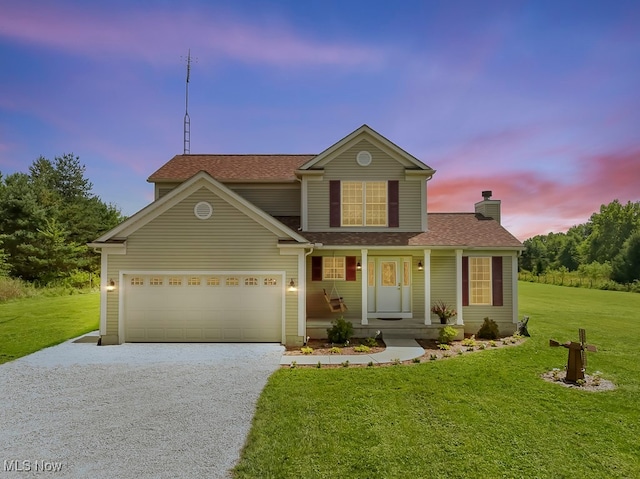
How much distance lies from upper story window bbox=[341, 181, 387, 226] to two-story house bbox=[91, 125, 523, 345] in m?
0.04

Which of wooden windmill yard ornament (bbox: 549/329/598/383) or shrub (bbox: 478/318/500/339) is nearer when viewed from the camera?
wooden windmill yard ornament (bbox: 549/329/598/383)

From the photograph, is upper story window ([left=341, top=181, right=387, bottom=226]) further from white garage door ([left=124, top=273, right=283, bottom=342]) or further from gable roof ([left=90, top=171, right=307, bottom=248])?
white garage door ([left=124, top=273, right=283, bottom=342])

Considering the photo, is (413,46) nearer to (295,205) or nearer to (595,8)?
(595,8)

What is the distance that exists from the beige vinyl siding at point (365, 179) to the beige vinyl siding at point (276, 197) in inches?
52.0

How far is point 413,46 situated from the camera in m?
11.9

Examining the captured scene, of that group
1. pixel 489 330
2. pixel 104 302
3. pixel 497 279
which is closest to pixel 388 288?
pixel 489 330

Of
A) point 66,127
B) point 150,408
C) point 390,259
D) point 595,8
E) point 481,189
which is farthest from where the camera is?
point 66,127

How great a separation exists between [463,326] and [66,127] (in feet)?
75.9

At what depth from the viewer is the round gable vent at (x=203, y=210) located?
1067 centimetres

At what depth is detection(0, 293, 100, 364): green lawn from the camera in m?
10.4

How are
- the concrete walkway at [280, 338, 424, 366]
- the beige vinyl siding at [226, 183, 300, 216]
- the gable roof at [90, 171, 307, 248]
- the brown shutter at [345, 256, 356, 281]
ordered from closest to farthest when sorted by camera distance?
the concrete walkway at [280, 338, 424, 366]
the gable roof at [90, 171, 307, 248]
the brown shutter at [345, 256, 356, 281]
the beige vinyl siding at [226, 183, 300, 216]

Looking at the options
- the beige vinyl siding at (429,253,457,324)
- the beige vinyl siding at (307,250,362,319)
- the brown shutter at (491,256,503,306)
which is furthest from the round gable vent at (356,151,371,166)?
the brown shutter at (491,256,503,306)

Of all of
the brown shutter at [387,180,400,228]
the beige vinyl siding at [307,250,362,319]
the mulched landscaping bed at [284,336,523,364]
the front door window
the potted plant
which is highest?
the brown shutter at [387,180,400,228]

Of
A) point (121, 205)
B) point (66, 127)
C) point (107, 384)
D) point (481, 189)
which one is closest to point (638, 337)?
point (481, 189)
